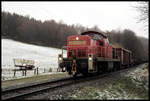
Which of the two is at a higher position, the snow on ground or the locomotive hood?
the locomotive hood

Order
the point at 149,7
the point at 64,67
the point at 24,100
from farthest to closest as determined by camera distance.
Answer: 1. the point at 64,67
2. the point at 149,7
3. the point at 24,100

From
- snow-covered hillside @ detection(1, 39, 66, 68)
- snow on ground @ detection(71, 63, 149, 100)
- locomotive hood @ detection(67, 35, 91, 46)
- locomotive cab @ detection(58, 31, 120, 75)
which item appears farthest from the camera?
snow-covered hillside @ detection(1, 39, 66, 68)

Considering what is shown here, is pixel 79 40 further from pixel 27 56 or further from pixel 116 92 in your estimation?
pixel 27 56

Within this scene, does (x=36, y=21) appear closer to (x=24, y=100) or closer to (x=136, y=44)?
(x=136, y=44)

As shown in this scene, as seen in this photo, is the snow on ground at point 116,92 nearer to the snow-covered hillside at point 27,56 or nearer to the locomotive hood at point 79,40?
the locomotive hood at point 79,40

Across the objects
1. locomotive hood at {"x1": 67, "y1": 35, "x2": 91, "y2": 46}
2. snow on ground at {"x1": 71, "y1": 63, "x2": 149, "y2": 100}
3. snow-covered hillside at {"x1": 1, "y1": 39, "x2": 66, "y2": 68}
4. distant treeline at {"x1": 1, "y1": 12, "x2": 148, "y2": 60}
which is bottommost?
snow on ground at {"x1": 71, "y1": 63, "x2": 149, "y2": 100}

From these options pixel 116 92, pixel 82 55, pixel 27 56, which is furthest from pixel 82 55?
pixel 27 56

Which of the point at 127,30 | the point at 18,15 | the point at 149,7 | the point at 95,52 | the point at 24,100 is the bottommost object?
the point at 24,100

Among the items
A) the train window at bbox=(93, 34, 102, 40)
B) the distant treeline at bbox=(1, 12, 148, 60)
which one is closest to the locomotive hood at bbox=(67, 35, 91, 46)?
the train window at bbox=(93, 34, 102, 40)

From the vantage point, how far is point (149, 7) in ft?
42.9

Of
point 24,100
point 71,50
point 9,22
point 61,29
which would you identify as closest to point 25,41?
point 9,22

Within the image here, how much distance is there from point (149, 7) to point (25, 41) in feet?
224

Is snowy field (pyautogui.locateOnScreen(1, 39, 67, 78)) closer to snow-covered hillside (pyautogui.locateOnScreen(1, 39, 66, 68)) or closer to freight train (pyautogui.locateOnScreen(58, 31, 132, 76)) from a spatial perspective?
→ snow-covered hillside (pyautogui.locateOnScreen(1, 39, 66, 68))

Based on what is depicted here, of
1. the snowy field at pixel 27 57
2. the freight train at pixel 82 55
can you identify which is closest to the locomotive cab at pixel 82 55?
the freight train at pixel 82 55
